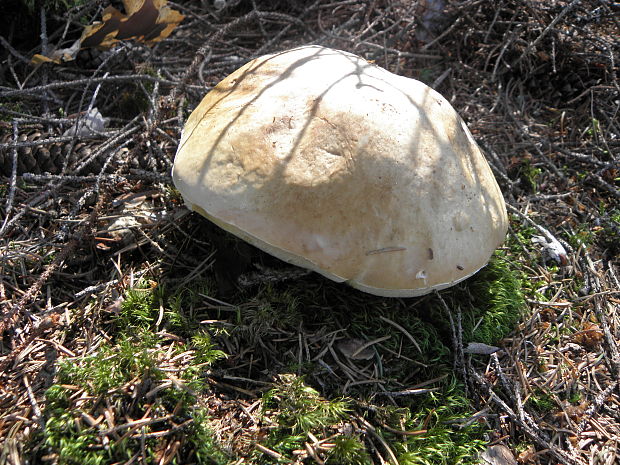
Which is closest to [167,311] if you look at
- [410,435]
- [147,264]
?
[147,264]

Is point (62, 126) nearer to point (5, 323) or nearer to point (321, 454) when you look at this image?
point (5, 323)

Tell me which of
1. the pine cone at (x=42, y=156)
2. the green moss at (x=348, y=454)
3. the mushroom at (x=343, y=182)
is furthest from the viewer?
the pine cone at (x=42, y=156)

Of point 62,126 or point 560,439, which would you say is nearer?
point 560,439

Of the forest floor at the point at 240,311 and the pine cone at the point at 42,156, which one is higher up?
the pine cone at the point at 42,156

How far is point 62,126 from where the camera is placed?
2.66m

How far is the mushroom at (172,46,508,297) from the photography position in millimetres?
1720

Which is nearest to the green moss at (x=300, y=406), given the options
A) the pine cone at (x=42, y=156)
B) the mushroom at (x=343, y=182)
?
the mushroom at (x=343, y=182)

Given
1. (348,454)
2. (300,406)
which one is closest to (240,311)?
(300,406)

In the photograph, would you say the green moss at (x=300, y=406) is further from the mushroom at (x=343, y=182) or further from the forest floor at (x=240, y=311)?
the mushroom at (x=343, y=182)

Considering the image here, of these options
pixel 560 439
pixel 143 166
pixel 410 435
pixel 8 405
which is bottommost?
pixel 560 439

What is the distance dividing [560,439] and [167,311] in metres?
1.94

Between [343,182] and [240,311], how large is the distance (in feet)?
2.62

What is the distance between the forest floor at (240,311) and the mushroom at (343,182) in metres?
0.38

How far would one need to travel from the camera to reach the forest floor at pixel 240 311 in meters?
1.63
